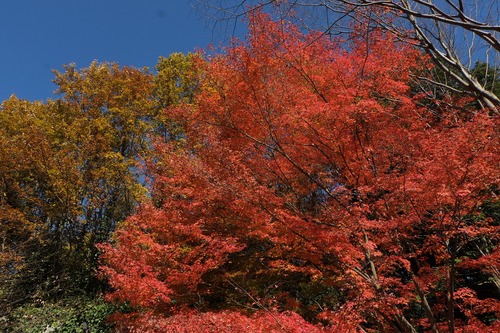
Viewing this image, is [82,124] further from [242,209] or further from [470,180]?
[470,180]

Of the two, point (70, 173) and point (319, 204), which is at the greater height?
point (70, 173)

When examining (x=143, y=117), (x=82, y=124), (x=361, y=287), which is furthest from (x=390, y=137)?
(x=82, y=124)

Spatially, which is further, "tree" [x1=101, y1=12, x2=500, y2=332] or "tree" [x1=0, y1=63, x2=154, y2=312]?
"tree" [x1=0, y1=63, x2=154, y2=312]

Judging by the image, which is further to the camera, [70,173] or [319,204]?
[70,173]

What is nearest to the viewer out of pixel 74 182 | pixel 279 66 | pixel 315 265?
pixel 315 265

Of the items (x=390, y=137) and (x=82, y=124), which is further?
(x=82, y=124)

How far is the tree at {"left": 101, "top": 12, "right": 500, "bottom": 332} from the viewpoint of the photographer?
6262mm

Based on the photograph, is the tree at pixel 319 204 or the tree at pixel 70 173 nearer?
the tree at pixel 319 204

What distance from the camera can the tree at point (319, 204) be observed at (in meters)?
6.26

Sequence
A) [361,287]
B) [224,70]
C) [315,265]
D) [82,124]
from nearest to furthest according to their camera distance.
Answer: [361,287] → [315,265] → [224,70] → [82,124]

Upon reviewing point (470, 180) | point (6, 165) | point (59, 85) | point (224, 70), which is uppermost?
point (59, 85)

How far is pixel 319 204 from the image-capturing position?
29.7 feet

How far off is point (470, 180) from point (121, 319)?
867cm

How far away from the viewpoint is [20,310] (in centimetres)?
1051
